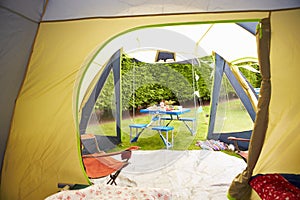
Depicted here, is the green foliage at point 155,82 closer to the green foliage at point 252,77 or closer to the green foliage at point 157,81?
the green foliage at point 157,81

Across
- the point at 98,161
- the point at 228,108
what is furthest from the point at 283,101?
the point at 228,108

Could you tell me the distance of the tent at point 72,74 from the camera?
2045 millimetres

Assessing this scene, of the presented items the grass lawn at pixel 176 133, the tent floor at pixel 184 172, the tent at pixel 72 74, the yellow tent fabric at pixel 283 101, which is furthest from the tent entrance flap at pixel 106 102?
the yellow tent fabric at pixel 283 101

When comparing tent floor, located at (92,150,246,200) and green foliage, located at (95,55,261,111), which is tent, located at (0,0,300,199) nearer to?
tent floor, located at (92,150,246,200)

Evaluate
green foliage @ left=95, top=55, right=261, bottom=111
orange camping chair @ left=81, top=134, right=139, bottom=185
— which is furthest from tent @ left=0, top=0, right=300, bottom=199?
green foliage @ left=95, top=55, right=261, bottom=111

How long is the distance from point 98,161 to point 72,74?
3.23 ft

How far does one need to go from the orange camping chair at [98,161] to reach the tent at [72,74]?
17.0 inches

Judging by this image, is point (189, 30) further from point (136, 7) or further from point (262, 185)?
point (262, 185)

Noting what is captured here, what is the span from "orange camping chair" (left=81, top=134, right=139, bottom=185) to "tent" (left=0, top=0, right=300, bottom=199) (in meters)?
0.43

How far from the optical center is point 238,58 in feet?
10.9

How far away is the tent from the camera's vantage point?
204 centimetres

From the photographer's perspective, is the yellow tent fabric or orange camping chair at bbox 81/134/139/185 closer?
the yellow tent fabric

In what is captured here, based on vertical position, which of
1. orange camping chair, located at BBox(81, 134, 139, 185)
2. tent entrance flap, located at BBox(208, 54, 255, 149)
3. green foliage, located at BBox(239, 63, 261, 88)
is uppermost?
green foliage, located at BBox(239, 63, 261, 88)

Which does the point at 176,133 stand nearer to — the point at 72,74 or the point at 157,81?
the point at 157,81
